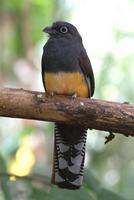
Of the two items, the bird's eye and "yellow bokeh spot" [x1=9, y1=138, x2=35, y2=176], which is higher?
the bird's eye

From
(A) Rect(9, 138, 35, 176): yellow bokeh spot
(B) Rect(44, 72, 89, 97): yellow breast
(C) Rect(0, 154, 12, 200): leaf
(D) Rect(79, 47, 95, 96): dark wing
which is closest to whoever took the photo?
(B) Rect(44, 72, 89, 97): yellow breast

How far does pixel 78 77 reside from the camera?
3963mm

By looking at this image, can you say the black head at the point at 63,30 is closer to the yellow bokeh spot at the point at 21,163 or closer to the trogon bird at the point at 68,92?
the trogon bird at the point at 68,92

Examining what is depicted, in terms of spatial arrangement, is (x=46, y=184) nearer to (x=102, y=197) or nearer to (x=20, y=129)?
(x=102, y=197)

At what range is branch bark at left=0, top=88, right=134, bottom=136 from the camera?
3533 mm

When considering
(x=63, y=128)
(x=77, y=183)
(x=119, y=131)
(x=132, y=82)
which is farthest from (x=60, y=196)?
(x=132, y=82)

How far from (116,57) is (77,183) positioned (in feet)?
12.0

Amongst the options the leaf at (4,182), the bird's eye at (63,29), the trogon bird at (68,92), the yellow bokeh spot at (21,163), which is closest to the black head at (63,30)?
the bird's eye at (63,29)

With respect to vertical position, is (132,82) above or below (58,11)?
below

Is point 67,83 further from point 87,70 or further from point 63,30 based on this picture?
point 63,30

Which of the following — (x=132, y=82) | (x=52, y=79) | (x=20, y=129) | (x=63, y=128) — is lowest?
(x=20, y=129)

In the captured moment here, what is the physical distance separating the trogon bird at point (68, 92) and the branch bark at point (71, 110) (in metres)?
0.24

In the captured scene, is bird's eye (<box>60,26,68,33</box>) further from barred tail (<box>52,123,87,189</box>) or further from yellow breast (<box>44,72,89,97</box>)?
barred tail (<box>52,123,87,189</box>)

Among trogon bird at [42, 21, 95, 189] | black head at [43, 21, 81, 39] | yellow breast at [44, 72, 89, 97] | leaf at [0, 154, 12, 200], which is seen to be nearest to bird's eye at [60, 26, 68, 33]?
black head at [43, 21, 81, 39]
